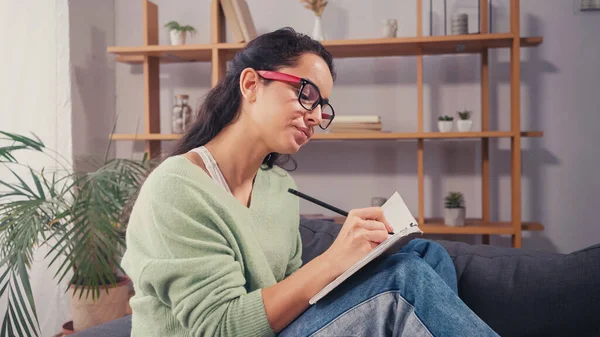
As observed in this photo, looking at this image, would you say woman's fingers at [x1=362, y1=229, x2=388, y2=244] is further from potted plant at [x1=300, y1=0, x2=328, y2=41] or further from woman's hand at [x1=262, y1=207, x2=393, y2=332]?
potted plant at [x1=300, y1=0, x2=328, y2=41]

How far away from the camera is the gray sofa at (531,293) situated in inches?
57.2

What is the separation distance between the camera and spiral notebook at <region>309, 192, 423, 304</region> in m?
1.03

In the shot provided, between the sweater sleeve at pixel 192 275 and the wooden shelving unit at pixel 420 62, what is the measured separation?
1.67 m

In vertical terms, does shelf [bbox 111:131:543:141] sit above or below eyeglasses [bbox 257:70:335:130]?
below

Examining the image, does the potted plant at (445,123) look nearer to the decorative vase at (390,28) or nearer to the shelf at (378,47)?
the shelf at (378,47)

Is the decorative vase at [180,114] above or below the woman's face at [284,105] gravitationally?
above

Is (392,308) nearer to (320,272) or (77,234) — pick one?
(320,272)

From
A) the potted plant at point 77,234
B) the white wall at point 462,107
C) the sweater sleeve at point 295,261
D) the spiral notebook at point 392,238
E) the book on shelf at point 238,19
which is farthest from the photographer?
the white wall at point 462,107

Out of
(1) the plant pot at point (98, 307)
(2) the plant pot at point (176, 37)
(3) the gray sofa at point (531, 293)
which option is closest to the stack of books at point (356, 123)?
(2) the plant pot at point (176, 37)

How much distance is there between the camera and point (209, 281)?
3.69 feet

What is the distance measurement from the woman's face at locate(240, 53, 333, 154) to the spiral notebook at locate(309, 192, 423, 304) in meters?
0.23

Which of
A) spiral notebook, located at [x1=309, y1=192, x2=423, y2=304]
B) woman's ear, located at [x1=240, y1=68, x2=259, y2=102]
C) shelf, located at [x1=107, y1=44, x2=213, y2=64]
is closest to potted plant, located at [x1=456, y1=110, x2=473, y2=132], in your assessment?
shelf, located at [x1=107, y1=44, x2=213, y2=64]

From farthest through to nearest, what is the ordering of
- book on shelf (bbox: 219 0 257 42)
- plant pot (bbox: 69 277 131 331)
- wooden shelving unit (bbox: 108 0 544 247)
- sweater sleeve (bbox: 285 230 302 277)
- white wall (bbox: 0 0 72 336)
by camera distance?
book on shelf (bbox: 219 0 257 42) < wooden shelving unit (bbox: 108 0 544 247) < white wall (bbox: 0 0 72 336) < plant pot (bbox: 69 277 131 331) < sweater sleeve (bbox: 285 230 302 277)

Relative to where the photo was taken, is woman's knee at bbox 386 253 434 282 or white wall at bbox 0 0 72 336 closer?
woman's knee at bbox 386 253 434 282
